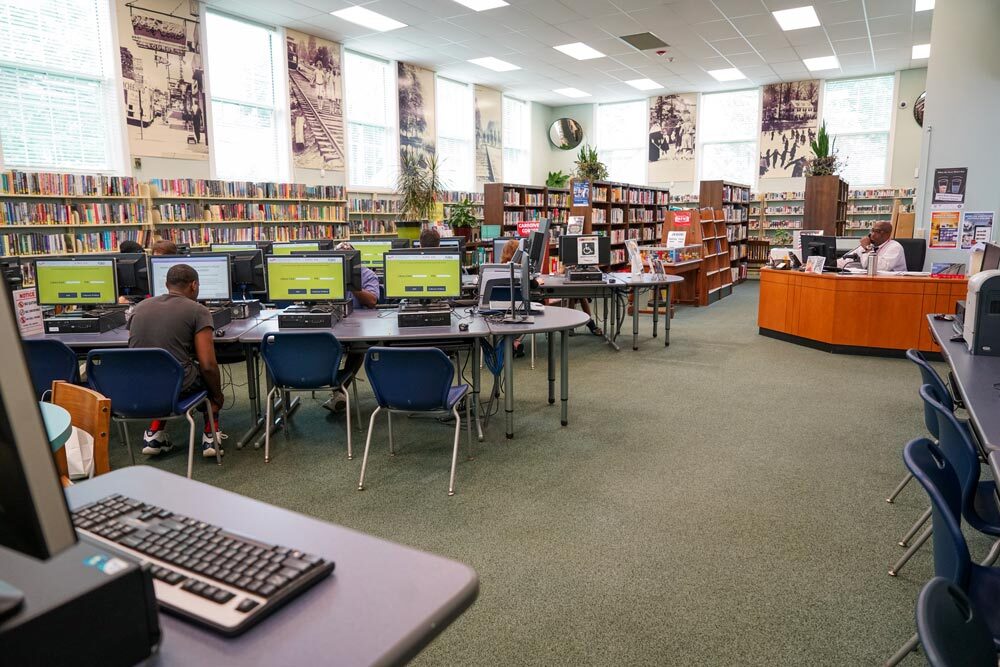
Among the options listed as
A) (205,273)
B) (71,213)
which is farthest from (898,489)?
(71,213)

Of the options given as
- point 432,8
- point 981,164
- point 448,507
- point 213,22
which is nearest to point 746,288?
point 981,164

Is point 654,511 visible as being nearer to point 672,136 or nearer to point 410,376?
point 410,376

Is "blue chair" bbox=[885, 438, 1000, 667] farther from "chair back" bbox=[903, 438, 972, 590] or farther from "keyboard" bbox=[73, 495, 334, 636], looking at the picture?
"keyboard" bbox=[73, 495, 334, 636]

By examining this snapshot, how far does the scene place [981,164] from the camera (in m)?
6.50

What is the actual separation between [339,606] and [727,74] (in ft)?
44.6

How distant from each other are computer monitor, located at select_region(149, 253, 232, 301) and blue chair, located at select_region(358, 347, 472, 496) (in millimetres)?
1824

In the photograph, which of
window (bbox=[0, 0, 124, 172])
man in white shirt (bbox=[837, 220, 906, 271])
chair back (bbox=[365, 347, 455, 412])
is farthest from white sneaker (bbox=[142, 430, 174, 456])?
man in white shirt (bbox=[837, 220, 906, 271])

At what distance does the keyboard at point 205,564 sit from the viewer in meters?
0.94

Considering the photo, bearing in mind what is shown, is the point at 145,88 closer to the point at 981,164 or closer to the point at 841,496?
the point at 841,496

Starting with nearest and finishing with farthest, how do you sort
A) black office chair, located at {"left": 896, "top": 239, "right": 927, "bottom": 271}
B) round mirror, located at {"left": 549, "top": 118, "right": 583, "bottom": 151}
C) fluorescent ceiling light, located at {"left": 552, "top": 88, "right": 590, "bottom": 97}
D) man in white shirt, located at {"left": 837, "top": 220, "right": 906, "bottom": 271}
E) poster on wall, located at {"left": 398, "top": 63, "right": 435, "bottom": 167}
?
man in white shirt, located at {"left": 837, "top": 220, "right": 906, "bottom": 271} < black office chair, located at {"left": 896, "top": 239, "right": 927, "bottom": 271} < poster on wall, located at {"left": 398, "top": 63, "right": 435, "bottom": 167} < fluorescent ceiling light, located at {"left": 552, "top": 88, "right": 590, "bottom": 97} < round mirror, located at {"left": 549, "top": 118, "right": 583, "bottom": 151}

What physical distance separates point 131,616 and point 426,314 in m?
3.52

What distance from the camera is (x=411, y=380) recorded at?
3545 mm

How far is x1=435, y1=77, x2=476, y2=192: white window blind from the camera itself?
492 inches

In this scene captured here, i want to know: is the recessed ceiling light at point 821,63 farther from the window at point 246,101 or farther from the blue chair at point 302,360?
the blue chair at point 302,360
